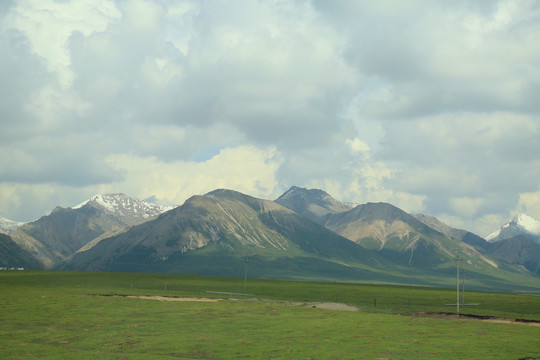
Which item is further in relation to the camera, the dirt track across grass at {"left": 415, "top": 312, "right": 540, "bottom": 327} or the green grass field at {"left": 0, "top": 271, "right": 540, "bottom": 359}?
the dirt track across grass at {"left": 415, "top": 312, "right": 540, "bottom": 327}

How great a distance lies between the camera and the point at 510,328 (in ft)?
327

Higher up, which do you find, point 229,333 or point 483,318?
point 483,318

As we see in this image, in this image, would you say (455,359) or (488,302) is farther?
(488,302)

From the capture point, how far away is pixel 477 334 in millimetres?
90312

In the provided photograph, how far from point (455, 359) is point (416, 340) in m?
14.4

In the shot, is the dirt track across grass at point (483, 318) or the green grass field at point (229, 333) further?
the dirt track across grass at point (483, 318)

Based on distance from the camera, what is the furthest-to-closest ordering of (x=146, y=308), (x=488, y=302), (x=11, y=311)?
(x=488, y=302)
(x=146, y=308)
(x=11, y=311)

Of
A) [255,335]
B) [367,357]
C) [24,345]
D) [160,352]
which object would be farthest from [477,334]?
[24,345]

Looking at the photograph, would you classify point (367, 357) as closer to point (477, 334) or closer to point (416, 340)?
point (416, 340)

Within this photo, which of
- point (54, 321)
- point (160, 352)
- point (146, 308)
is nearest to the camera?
point (160, 352)

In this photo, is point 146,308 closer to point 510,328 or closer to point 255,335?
point 255,335

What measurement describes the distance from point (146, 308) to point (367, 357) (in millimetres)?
63218

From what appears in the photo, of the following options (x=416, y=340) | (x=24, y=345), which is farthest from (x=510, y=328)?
(x=24, y=345)

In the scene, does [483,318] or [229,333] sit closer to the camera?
[229,333]
